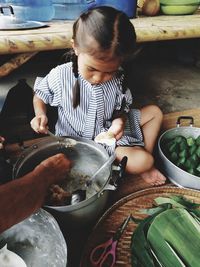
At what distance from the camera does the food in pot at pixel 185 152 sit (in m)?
1.53

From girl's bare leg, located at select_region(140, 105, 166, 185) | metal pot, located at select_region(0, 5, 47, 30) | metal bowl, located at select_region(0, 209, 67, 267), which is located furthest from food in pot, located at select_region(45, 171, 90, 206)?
metal pot, located at select_region(0, 5, 47, 30)

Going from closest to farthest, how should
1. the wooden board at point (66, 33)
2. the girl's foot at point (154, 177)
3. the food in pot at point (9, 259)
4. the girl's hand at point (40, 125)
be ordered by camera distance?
the food in pot at point (9, 259)
the girl's hand at point (40, 125)
the wooden board at point (66, 33)
the girl's foot at point (154, 177)

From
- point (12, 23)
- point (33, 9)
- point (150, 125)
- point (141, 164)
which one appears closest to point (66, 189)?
point (141, 164)

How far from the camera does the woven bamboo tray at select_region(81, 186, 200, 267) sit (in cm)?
112

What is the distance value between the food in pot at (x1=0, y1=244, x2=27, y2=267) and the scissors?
10.5 inches

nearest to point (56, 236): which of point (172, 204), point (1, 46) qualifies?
point (172, 204)

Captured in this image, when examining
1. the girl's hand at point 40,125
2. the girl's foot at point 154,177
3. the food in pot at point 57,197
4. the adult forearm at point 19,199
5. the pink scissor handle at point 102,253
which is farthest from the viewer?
the girl's foot at point 154,177

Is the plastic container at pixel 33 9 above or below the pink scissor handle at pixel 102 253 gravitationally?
above

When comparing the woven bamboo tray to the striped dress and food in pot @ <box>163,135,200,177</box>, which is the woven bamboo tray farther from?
the striped dress

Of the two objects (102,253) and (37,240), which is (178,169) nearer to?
(102,253)

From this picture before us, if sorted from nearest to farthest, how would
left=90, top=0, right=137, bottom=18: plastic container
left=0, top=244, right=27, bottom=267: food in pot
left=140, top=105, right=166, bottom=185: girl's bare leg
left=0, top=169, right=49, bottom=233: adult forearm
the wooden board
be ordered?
left=0, top=169, right=49, bottom=233: adult forearm < left=0, top=244, right=27, bottom=267: food in pot < the wooden board < left=140, top=105, right=166, bottom=185: girl's bare leg < left=90, top=0, right=137, bottom=18: plastic container

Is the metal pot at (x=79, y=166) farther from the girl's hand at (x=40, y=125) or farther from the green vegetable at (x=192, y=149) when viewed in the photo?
the green vegetable at (x=192, y=149)

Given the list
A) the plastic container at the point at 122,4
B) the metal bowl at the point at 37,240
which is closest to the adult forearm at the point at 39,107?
the metal bowl at the point at 37,240

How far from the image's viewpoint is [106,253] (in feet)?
3.68
